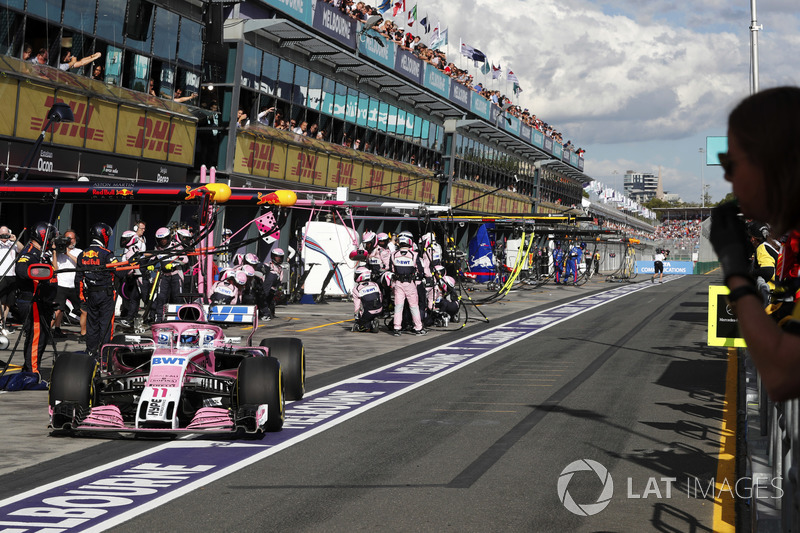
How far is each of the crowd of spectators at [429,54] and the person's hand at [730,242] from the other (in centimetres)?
3137

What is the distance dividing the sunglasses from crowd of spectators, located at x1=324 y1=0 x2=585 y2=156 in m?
31.4

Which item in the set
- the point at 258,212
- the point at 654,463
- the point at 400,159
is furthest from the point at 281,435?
the point at 400,159

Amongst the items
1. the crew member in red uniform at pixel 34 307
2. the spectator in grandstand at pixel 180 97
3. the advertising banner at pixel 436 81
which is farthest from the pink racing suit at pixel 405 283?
the advertising banner at pixel 436 81

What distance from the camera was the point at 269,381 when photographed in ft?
27.8

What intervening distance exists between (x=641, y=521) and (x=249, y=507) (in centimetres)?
269

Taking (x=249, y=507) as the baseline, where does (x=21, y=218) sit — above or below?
above

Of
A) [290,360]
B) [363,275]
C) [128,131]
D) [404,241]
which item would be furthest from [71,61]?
[290,360]

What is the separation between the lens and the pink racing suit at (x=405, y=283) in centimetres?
1831

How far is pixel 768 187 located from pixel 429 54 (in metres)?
41.1

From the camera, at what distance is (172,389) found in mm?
8359

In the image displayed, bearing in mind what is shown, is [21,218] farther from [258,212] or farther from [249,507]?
[249,507]
